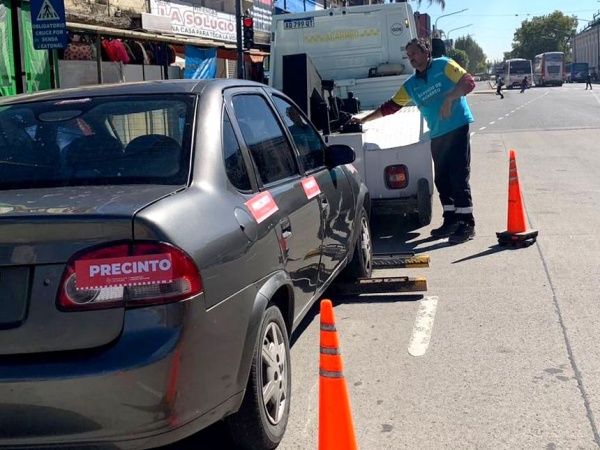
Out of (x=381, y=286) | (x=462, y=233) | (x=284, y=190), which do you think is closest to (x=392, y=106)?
(x=462, y=233)

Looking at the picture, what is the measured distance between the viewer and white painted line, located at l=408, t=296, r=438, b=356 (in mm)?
5117

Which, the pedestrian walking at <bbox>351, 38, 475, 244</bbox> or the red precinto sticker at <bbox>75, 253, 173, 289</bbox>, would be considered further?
the pedestrian walking at <bbox>351, 38, 475, 244</bbox>

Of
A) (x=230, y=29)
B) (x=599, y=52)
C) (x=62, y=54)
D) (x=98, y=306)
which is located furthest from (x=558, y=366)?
(x=599, y=52)

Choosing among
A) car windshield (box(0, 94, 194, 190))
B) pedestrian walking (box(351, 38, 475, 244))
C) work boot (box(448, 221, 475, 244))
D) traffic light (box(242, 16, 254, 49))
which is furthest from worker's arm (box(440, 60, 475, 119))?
traffic light (box(242, 16, 254, 49))

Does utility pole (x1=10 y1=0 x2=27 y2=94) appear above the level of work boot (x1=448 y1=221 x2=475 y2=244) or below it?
above

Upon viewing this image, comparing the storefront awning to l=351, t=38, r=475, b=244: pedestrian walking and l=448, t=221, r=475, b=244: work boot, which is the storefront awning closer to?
l=351, t=38, r=475, b=244: pedestrian walking

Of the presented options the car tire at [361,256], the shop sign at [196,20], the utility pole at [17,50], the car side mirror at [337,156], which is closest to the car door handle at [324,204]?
the car side mirror at [337,156]

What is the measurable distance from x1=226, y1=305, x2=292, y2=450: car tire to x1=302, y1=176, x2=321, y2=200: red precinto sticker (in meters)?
1.02

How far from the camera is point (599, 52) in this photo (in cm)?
12231

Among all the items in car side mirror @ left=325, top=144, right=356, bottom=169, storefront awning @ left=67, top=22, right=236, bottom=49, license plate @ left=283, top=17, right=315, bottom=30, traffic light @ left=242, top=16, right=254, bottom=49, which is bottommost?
car side mirror @ left=325, top=144, right=356, bottom=169

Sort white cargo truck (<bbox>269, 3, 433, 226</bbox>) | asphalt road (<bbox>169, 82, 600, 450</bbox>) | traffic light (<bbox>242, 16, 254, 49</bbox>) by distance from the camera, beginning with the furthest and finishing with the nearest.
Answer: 1. traffic light (<bbox>242, 16, 254, 49</bbox>)
2. white cargo truck (<bbox>269, 3, 433, 226</bbox>)
3. asphalt road (<bbox>169, 82, 600, 450</bbox>)

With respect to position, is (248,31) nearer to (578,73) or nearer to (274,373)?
→ (274,373)

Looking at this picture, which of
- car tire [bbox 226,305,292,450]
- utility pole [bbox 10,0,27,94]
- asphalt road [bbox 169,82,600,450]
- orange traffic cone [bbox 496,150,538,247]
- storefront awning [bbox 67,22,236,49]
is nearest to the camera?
car tire [bbox 226,305,292,450]

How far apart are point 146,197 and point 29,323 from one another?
654mm
